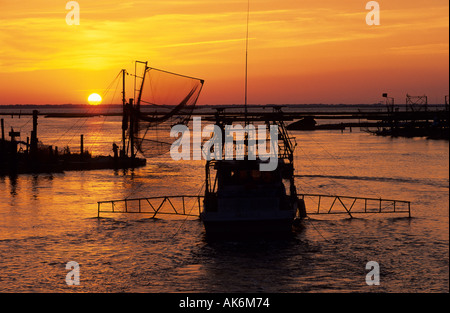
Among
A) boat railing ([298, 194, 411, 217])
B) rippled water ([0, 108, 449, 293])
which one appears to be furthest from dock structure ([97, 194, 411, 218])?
rippled water ([0, 108, 449, 293])

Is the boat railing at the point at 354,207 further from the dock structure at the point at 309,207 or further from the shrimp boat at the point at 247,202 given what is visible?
the shrimp boat at the point at 247,202

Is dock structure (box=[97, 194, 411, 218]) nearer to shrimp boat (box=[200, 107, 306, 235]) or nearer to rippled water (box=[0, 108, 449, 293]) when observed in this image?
rippled water (box=[0, 108, 449, 293])

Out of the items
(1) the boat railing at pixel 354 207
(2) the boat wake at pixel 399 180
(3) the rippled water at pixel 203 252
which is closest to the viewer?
(3) the rippled water at pixel 203 252

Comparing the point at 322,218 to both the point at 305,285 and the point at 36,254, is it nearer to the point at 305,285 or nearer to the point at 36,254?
the point at 305,285

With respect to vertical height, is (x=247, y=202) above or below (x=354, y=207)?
above

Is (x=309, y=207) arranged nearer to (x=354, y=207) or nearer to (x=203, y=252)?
(x=354, y=207)

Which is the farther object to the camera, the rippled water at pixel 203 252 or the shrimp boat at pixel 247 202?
the shrimp boat at pixel 247 202

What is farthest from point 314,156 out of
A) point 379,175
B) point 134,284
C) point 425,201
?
point 134,284

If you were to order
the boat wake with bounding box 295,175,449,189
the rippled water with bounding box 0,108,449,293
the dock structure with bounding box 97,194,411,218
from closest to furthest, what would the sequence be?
the rippled water with bounding box 0,108,449,293, the dock structure with bounding box 97,194,411,218, the boat wake with bounding box 295,175,449,189

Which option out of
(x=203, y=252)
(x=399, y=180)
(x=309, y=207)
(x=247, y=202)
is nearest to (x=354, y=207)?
(x=309, y=207)

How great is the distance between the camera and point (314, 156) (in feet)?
332

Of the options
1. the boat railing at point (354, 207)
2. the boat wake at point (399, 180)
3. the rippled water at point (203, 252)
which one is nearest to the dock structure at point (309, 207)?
the boat railing at point (354, 207)

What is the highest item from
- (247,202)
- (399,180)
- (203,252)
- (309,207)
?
(247,202)
